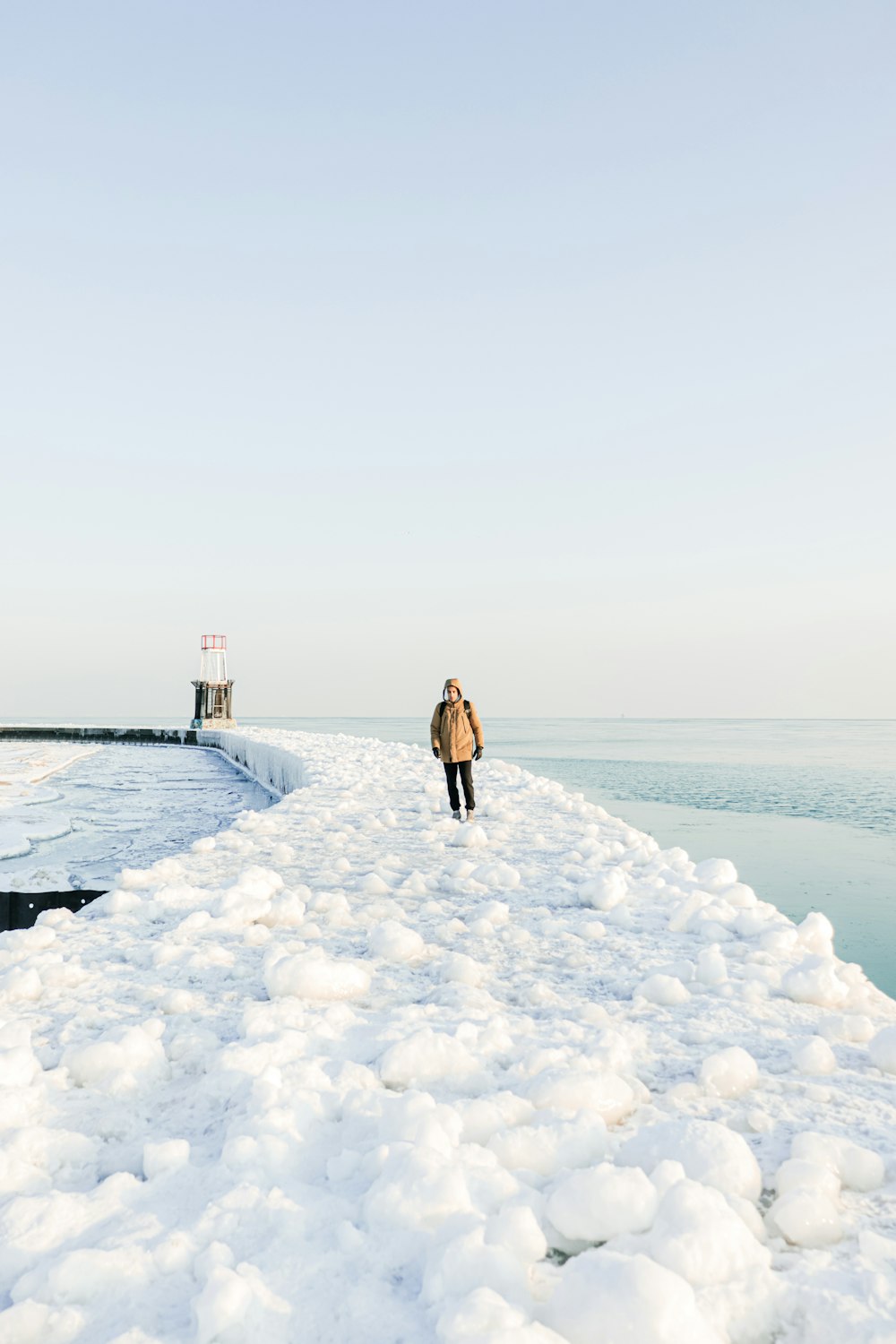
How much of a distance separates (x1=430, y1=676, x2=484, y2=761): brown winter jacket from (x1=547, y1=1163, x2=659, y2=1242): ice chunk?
22.1 feet

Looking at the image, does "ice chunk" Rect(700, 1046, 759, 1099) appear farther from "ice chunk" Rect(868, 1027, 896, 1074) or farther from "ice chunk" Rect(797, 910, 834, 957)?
"ice chunk" Rect(797, 910, 834, 957)

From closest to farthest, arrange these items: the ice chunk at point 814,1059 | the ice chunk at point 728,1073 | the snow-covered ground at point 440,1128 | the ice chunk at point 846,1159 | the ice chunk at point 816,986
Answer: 1. the snow-covered ground at point 440,1128
2. the ice chunk at point 846,1159
3. the ice chunk at point 728,1073
4. the ice chunk at point 814,1059
5. the ice chunk at point 816,986

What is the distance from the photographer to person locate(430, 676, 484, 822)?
28.2 ft

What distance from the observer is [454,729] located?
28.2 ft

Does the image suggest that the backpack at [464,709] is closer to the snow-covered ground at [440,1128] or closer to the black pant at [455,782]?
the black pant at [455,782]

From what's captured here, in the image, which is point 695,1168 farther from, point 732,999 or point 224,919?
point 224,919

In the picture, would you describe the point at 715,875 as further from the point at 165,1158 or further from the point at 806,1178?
the point at 165,1158

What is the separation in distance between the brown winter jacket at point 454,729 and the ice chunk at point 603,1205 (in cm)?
673

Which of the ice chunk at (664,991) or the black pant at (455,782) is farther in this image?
the black pant at (455,782)

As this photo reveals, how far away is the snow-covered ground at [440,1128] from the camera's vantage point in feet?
5.21

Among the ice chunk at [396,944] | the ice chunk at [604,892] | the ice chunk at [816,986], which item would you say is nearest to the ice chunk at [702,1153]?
the ice chunk at [816,986]

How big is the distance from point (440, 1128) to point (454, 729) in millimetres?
6522

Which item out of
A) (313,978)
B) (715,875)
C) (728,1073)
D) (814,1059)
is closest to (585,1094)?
(728,1073)

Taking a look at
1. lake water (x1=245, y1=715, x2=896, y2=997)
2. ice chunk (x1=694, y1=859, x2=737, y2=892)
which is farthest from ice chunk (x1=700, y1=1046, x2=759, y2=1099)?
lake water (x1=245, y1=715, x2=896, y2=997)
